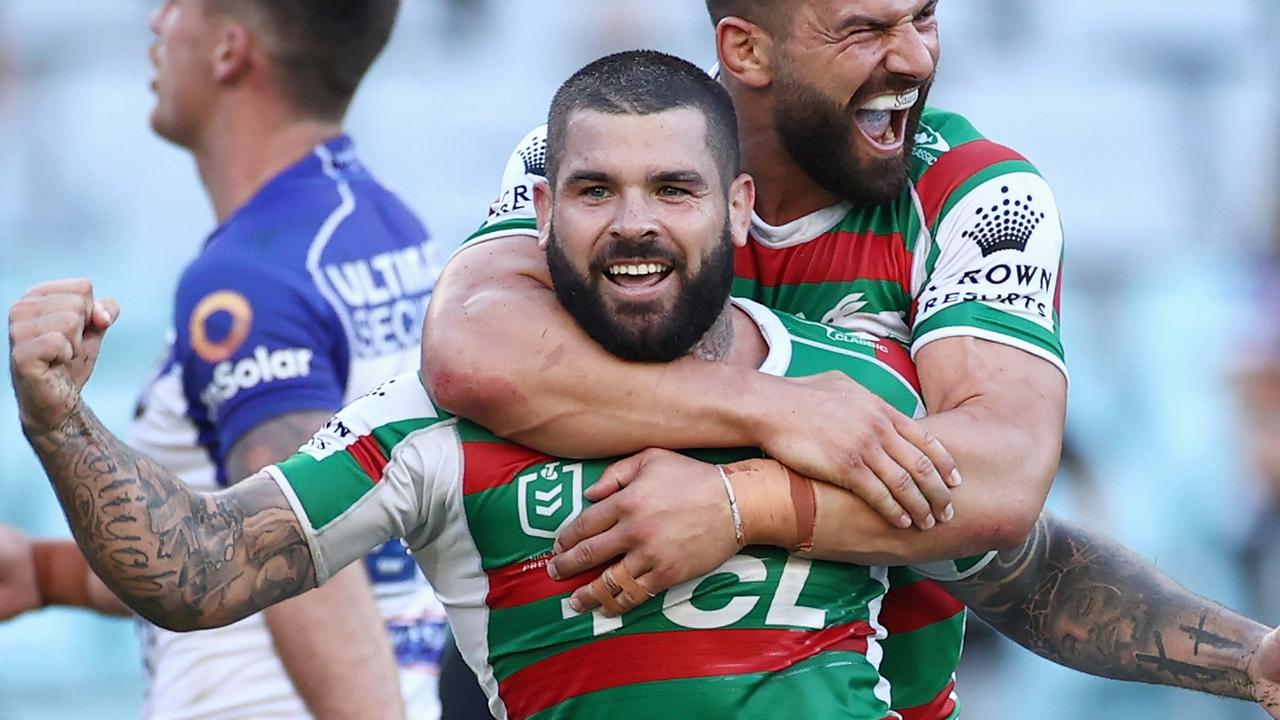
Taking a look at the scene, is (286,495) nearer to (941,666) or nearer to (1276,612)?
(941,666)

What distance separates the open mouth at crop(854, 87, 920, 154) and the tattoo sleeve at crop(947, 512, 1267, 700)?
85cm

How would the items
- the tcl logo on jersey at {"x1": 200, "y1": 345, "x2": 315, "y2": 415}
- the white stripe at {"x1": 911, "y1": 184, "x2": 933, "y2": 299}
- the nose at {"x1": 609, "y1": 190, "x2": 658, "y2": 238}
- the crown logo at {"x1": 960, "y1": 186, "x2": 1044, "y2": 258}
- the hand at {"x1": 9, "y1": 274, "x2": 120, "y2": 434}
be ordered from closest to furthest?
1. the hand at {"x1": 9, "y1": 274, "x2": 120, "y2": 434}
2. the nose at {"x1": 609, "y1": 190, "x2": 658, "y2": 238}
3. the crown logo at {"x1": 960, "y1": 186, "x2": 1044, "y2": 258}
4. the white stripe at {"x1": 911, "y1": 184, "x2": 933, "y2": 299}
5. the tcl logo on jersey at {"x1": 200, "y1": 345, "x2": 315, "y2": 415}

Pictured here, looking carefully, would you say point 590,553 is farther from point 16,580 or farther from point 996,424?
point 16,580

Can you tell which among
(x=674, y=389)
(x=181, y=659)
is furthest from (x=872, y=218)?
(x=181, y=659)

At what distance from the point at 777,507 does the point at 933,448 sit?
0.28 metres

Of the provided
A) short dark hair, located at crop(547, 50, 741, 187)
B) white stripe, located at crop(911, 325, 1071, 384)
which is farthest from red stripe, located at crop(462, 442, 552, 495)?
white stripe, located at crop(911, 325, 1071, 384)

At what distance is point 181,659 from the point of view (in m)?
5.31

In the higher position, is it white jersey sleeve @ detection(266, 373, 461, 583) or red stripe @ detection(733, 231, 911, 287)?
red stripe @ detection(733, 231, 911, 287)

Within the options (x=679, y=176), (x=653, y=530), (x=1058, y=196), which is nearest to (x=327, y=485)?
(x=653, y=530)

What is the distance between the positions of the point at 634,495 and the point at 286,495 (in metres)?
0.60

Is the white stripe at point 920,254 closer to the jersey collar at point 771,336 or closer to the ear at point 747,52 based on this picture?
the jersey collar at point 771,336

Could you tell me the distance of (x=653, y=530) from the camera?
11.5 feet

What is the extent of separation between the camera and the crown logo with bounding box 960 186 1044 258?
3836 millimetres

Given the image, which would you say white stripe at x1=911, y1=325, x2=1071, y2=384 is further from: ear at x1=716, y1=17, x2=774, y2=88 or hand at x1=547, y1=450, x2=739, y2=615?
ear at x1=716, y1=17, x2=774, y2=88
